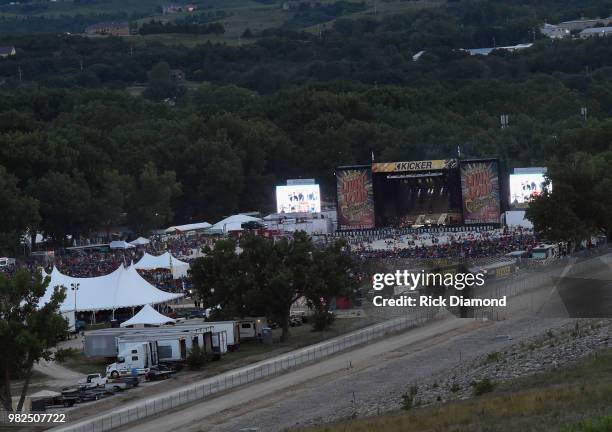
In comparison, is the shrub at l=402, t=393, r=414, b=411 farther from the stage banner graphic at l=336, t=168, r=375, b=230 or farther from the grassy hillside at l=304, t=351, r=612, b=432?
the stage banner graphic at l=336, t=168, r=375, b=230

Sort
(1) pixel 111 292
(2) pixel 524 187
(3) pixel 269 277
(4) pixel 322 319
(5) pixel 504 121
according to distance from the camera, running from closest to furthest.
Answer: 1. (3) pixel 269 277
2. (4) pixel 322 319
3. (1) pixel 111 292
4. (2) pixel 524 187
5. (5) pixel 504 121

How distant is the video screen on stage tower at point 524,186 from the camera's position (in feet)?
286

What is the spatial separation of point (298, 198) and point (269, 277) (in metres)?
41.2

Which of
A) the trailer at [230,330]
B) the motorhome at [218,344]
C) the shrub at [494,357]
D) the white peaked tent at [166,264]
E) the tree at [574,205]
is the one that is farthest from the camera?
the tree at [574,205]

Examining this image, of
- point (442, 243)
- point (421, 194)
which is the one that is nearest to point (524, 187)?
point (421, 194)

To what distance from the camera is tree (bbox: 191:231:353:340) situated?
54.7 metres

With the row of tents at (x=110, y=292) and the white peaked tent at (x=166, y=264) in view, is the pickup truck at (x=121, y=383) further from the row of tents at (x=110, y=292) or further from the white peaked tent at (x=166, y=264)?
the white peaked tent at (x=166, y=264)

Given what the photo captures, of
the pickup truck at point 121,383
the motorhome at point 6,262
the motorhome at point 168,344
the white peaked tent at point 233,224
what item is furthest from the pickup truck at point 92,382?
the white peaked tent at point 233,224

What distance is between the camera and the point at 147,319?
56.0 m

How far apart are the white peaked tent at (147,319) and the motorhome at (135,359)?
598 cm

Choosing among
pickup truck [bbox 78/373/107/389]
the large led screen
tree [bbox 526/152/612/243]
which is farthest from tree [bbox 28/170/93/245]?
pickup truck [bbox 78/373/107/389]

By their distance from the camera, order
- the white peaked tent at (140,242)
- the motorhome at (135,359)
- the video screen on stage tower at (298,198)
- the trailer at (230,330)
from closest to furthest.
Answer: the motorhome at (135,359) < the trailer at (230,330) < the white peaked tent at (140,242) < the video screen on stage tower at (298,198)

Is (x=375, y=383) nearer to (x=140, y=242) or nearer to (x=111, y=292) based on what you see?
(x=111, y=292)

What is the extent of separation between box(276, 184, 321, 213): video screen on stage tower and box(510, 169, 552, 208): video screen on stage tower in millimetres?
12580
